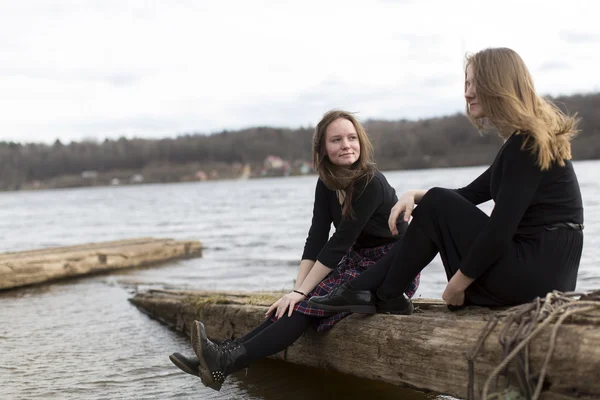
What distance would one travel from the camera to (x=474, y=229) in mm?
3287

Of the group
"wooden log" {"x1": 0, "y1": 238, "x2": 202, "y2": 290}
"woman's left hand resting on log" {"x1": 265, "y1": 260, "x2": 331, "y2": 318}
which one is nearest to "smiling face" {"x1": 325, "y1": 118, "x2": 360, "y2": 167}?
"woman's left hand resting on log" {"x1": 265, "y1": 260, "x2": 331, "y2": 318}

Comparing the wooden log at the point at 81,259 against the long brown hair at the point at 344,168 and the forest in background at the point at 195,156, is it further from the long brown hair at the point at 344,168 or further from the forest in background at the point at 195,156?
the forest in background at the point at 195,156

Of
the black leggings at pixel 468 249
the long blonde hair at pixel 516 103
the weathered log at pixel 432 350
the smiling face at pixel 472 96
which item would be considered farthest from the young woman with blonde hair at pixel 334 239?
the long blonde hair at pixel 516 103

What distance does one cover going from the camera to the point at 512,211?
120 inches

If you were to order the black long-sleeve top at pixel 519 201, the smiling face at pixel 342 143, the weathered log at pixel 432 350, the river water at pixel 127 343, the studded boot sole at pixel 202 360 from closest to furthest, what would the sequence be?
the weathered log at pixel 432 350 → the black long-sleeve top at pixel 519 201 → the studded boot sole at pixel 202 360 → the smiling face at pixel 342 143 → the river water at pixel 127 343

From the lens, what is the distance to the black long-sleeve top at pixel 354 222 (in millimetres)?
3996

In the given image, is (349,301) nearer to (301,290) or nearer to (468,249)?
(301,290)

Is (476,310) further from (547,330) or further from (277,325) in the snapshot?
(277,325)

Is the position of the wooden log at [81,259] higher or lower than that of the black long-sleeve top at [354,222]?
lower

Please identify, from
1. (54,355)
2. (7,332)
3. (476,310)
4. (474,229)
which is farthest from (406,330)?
(7,332)

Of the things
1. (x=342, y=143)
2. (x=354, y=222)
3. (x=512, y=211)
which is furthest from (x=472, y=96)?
(x=354, y=222)

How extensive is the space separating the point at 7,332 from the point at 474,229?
17.4 feet

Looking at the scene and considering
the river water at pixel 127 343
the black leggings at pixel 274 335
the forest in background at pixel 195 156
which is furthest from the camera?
the forest in background at pixel 195 156

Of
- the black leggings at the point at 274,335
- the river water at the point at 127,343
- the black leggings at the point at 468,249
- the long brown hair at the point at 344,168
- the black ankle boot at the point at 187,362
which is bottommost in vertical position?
the river water at the point at 127,343
